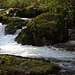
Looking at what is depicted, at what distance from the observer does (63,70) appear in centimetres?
483

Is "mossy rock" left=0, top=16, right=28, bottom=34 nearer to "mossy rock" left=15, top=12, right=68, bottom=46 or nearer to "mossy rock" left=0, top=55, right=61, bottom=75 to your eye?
"mossy rock" left=15, top=12, right=68, bottom=46

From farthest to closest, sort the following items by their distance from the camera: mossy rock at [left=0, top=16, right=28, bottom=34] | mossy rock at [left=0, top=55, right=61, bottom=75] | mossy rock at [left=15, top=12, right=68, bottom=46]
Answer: mossy rock at [left=0, top=16, right=28, bottom=34] → mossy rock at [left=15, top=12, right=68, bottom=46] → mossy rock at [left=0, top=55, right=61, bottom=75]

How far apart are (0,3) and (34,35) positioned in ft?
82.0

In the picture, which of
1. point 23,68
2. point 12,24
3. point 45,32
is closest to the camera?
point 23,68

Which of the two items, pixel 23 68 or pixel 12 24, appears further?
pixel 12 24

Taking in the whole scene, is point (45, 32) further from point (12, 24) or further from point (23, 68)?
point (12, 24)

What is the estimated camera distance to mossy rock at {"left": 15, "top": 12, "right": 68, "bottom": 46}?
30.0 feet

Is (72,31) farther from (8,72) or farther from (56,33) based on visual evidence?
(8,72)

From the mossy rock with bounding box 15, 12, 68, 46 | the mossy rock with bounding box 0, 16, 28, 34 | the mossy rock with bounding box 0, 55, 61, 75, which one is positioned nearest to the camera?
the mossy rock with bounding box 0, 55, 61, 75

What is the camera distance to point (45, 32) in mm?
9156

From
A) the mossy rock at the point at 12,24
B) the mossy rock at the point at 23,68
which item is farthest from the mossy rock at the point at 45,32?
the mossy rock at the point at 23,68

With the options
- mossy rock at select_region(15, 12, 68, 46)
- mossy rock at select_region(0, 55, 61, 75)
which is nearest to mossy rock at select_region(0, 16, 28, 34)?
mossy rock at select_region(15, 12, 68, 46)

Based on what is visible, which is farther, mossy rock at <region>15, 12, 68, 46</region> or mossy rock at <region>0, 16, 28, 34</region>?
mossy rock at <region>0, 16, 28, 34</region>

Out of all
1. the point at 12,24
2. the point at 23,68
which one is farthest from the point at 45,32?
the point at 12,24
